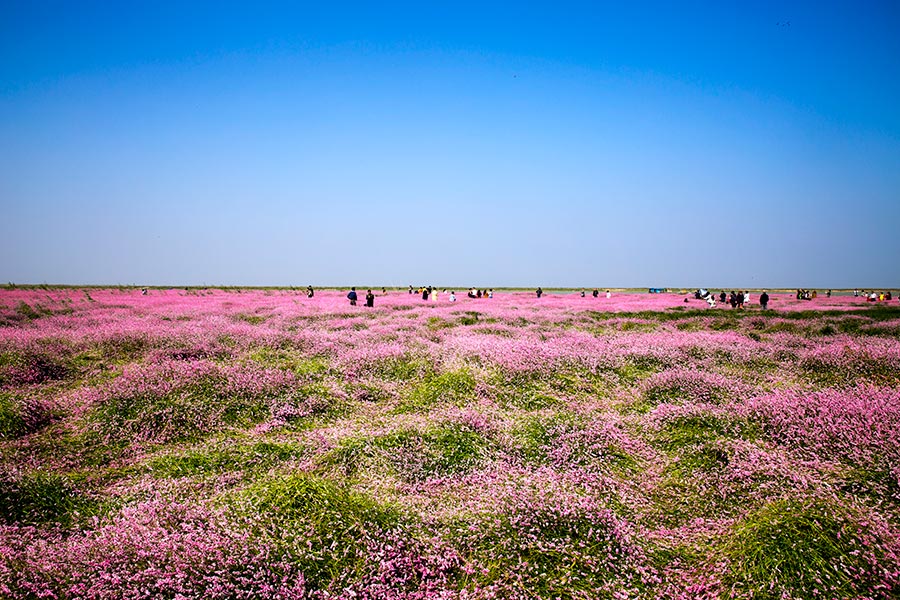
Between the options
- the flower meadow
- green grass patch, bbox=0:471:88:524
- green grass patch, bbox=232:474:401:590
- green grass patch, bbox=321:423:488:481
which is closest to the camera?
the flower meadow

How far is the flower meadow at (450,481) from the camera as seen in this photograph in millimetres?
3320

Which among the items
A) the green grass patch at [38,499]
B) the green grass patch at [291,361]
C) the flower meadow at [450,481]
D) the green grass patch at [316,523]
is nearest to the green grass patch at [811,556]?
the flower meadow at [450,481]

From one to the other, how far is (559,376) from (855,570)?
6481 mm

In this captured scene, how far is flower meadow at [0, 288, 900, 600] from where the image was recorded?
3.32 m

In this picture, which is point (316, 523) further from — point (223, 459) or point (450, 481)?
point (223, 459)

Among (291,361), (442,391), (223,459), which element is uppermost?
(291,361)

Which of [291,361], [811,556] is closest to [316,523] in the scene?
[811,556]

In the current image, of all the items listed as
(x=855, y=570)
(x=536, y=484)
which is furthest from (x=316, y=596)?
(x=855, y=570)

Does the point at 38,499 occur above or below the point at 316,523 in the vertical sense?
below

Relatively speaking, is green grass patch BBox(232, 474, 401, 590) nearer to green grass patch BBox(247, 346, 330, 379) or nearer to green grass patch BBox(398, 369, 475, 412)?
green grass patch BBox(398, 369, 475, 412)

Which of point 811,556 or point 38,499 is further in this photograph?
point 38,499

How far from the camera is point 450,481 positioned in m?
5.09

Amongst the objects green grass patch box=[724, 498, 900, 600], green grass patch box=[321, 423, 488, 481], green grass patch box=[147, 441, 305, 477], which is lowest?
green grass patch box=[147, 441, 305, 477]

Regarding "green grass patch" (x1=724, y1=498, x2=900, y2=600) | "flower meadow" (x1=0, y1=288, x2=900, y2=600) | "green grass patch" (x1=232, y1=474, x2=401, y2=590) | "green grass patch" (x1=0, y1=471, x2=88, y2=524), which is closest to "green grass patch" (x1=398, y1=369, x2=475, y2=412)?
"flower meadow" (x1=0, y1=288, x2=900, y2=600)
